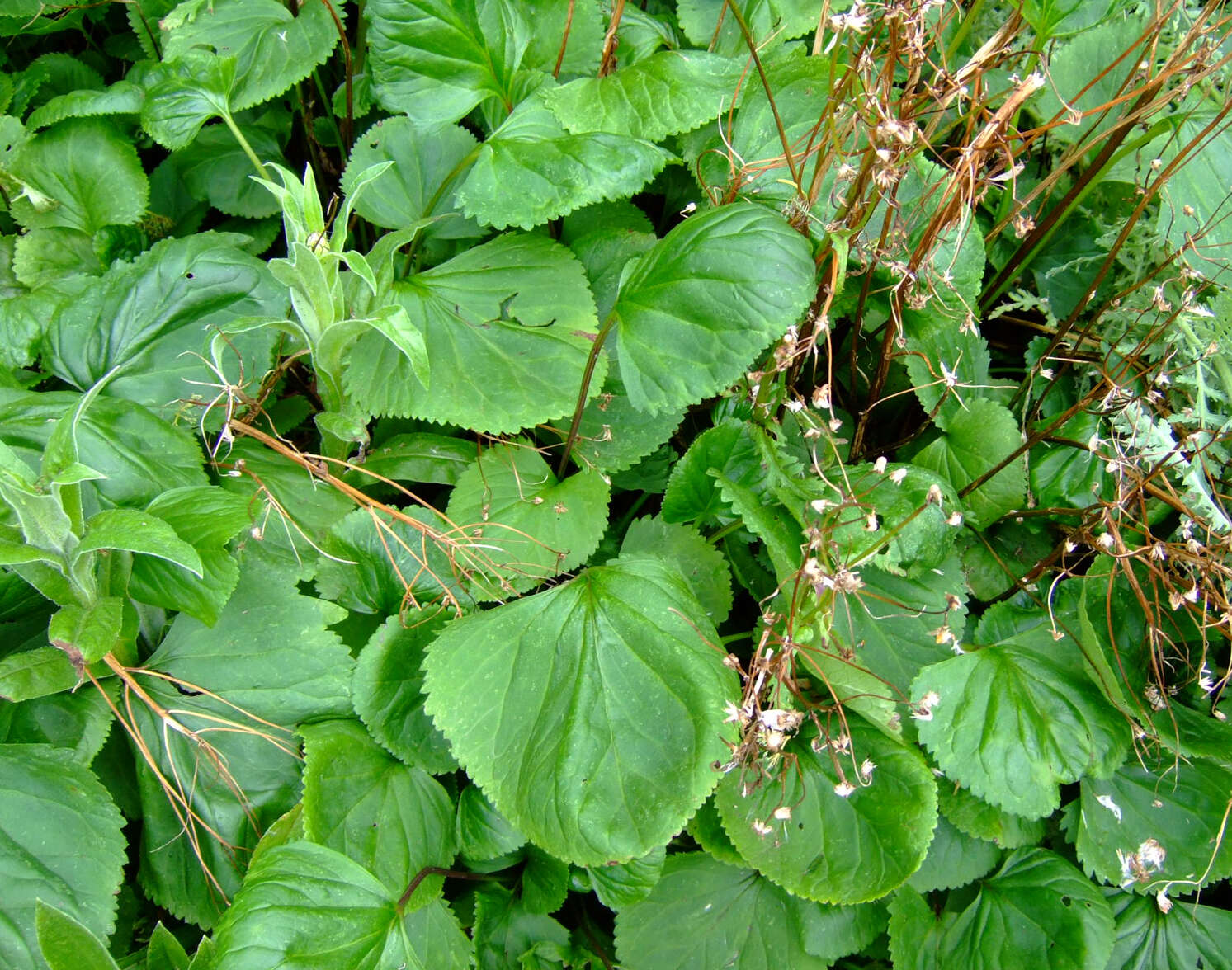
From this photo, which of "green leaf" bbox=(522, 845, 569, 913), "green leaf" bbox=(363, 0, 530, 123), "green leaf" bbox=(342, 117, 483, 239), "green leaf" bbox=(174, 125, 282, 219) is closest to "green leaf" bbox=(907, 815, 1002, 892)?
"green leaf" bbox=(522, 845, 569, 913)

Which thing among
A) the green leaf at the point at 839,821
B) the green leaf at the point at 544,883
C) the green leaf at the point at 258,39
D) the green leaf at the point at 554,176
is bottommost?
the green leaf at the point at 544,883

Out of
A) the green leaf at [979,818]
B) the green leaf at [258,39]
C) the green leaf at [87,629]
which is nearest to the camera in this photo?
the green leaf at [87,629]

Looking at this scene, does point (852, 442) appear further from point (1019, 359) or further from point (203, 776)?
point (203, 776)

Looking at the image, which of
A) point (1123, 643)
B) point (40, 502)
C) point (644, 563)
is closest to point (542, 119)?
point (644, 563)

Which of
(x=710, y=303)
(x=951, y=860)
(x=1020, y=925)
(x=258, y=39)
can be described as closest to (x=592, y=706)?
(x=710, y=303)

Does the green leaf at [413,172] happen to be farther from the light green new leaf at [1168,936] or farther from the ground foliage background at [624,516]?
the light green new leaf at [1168,936]

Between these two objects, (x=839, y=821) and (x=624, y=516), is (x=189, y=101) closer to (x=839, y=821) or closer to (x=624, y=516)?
(x=624, y=516)

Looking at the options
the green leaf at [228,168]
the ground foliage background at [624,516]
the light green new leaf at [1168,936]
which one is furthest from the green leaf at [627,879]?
the green leaf at [228,168]
